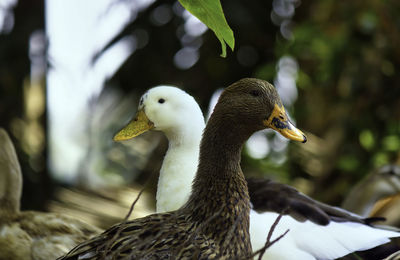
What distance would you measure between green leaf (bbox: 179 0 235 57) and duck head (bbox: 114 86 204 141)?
84 centimetres

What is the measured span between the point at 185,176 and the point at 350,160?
6.54 ft

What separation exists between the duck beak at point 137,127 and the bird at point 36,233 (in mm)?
293

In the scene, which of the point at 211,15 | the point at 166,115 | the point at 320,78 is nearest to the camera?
the point at 211,15

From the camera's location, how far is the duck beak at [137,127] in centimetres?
204

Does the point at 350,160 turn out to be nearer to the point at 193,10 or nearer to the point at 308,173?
the point at 308,173

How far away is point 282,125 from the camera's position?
A: 1563mm

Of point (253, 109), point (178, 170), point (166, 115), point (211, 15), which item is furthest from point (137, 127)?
point (211, 15)

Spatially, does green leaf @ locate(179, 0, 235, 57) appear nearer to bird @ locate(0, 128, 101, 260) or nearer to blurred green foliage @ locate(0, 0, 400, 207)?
bird @ locate(0, 128, 101, 260)

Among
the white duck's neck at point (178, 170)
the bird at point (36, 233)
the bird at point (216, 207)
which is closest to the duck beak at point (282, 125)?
the bird at point (216, 207)

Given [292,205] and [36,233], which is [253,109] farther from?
[36,233]

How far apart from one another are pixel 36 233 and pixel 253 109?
0.87 meters

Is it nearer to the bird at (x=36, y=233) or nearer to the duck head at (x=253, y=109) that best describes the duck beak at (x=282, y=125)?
the duck head at (x=253, y=109)

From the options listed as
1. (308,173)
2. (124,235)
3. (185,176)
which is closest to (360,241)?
(185,176)

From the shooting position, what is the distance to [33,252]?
2031 mm
